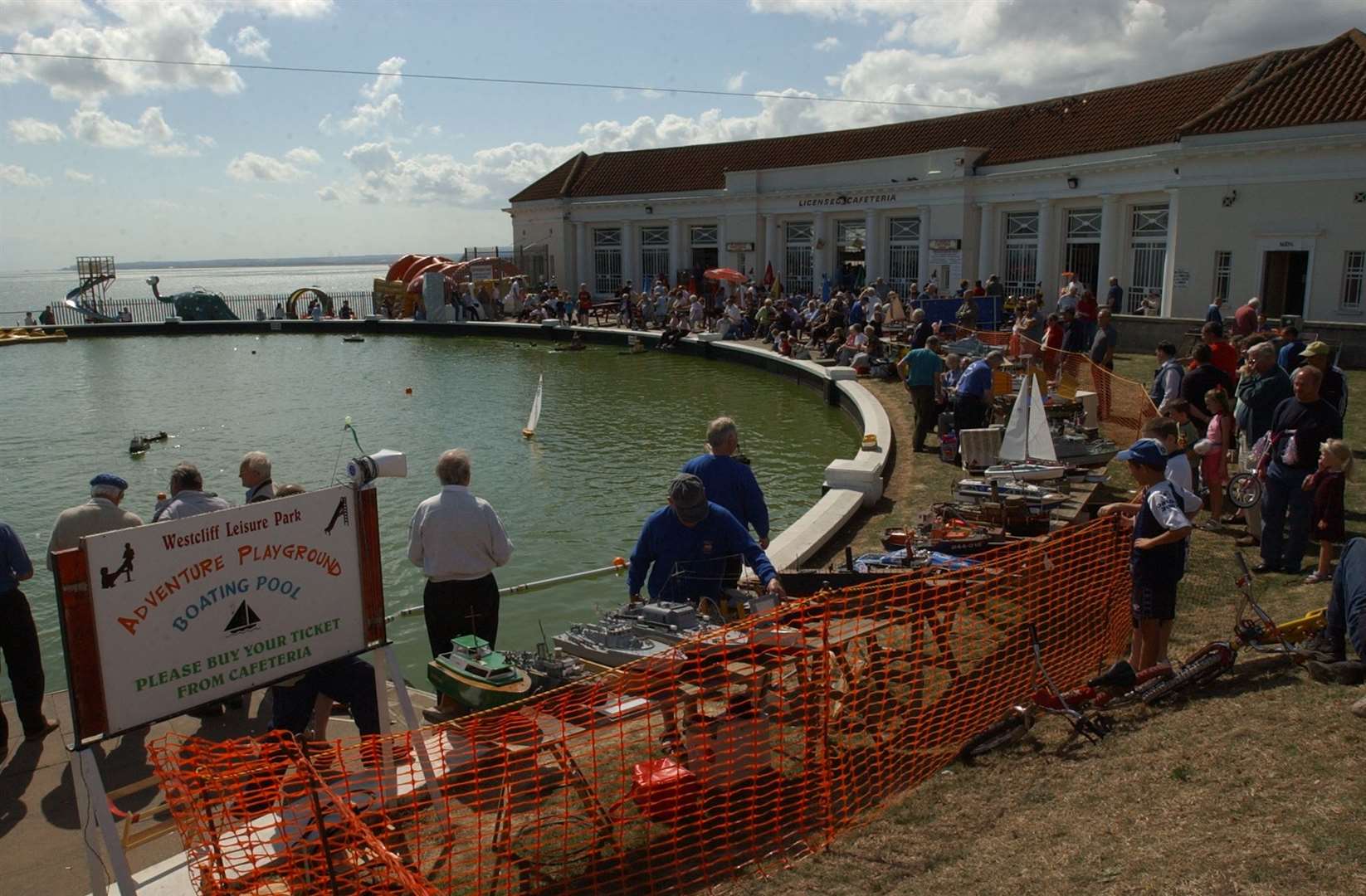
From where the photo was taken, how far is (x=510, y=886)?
4285 mm

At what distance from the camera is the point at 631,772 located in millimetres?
4766

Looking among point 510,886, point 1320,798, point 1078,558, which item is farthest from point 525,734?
point 1078,558

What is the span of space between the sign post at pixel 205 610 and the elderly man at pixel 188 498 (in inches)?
68.4

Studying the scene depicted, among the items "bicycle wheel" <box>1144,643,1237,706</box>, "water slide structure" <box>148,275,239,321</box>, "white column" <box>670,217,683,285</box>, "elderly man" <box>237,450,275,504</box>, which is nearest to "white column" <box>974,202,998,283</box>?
"white column" <box>670,217,683,285</box>

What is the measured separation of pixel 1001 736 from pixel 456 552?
122 inches

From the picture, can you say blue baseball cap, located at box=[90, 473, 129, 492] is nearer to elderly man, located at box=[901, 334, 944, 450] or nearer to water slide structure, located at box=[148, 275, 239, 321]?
elderly man, located at box=[901, 334, 944, 450]

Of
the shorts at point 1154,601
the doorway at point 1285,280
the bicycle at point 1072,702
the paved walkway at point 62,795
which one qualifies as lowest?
the paved walkway at point 62,795

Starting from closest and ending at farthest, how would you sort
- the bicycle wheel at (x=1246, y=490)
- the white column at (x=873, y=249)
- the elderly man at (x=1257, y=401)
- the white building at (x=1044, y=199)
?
the bicycle wheel at (x=1246, y=490) → the elderly man at (x=1257, y=401) → the white building at (x=1044, y=199) → the white column at (x=873, y=249)

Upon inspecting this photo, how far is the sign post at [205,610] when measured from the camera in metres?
3.77

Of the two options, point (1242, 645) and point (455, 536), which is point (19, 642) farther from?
point (1242, 645)

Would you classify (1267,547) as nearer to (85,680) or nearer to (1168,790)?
(1168,790)

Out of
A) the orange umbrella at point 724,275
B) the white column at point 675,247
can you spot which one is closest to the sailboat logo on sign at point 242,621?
the orange umbrella at point 724,275

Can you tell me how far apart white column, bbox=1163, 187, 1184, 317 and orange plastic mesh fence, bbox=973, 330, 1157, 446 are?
7.31 metres

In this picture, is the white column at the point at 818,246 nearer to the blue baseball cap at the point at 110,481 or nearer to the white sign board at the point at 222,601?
the blue baseball cap at the point at 110,481
